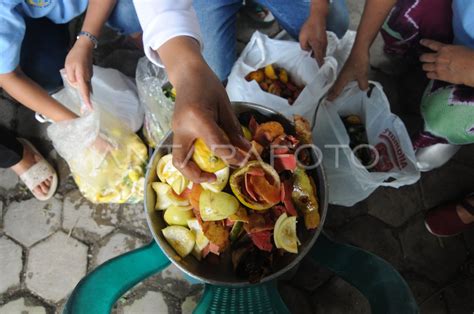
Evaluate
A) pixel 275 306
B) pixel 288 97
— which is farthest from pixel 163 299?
pixel 288 97

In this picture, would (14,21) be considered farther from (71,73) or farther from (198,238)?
(198,238)

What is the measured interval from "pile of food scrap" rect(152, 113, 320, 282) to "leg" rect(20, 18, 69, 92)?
1.70 feet

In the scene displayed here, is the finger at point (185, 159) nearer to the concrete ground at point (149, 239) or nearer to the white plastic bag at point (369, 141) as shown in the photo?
the white plastic bag at point (369, 141)

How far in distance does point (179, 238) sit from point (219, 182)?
0.55 feet

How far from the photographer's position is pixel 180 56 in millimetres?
703

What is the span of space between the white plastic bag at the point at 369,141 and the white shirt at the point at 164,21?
512 mm

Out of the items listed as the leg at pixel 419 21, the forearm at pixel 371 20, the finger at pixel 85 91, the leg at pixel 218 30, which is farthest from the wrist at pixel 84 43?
the leg at pixel 419 21

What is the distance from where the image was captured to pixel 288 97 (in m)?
1.16

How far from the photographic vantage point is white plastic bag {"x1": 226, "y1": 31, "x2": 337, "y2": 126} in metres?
1.06

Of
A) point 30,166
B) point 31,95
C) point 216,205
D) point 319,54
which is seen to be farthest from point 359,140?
point 30,166

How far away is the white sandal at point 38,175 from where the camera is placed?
1.27m

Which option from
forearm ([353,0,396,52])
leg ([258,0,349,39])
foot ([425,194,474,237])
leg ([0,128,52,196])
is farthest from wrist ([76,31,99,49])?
foot ([425,194,474,237])

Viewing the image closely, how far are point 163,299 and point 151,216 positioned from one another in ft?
1.57

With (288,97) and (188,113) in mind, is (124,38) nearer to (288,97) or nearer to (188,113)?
(288,97)
